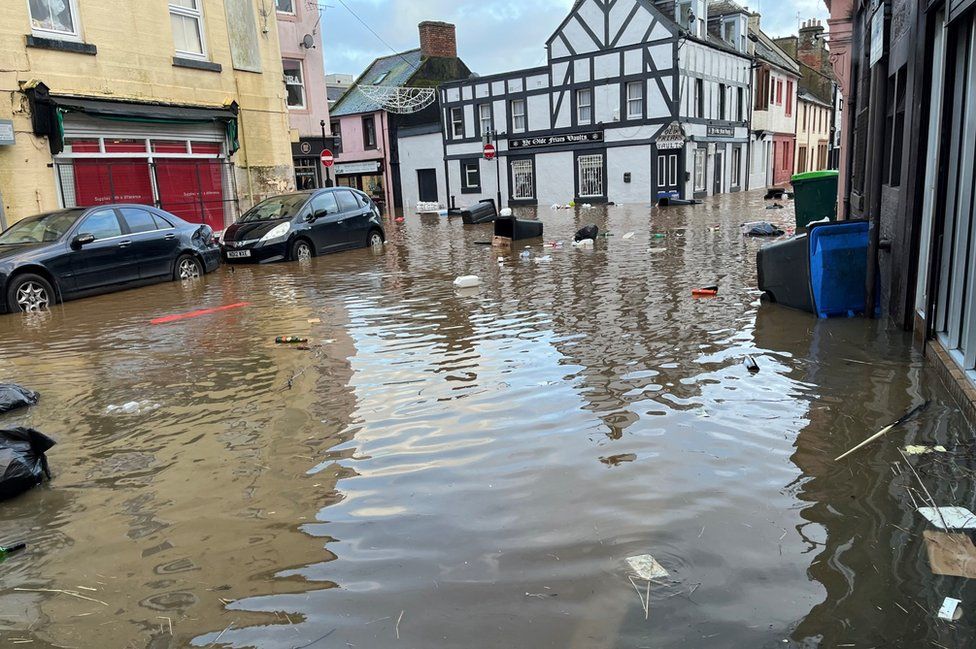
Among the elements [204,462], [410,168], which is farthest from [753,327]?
[410,168]

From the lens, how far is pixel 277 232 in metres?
14.8

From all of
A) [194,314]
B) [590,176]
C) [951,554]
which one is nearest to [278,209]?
[194,314]

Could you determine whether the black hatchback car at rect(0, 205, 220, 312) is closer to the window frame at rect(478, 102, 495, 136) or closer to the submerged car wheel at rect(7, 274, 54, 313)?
the submerged car wheel at rect(7, 274, 54, 313)

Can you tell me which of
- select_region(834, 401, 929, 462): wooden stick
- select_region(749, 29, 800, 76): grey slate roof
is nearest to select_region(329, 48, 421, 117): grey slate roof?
select_region(749, 29, 800, 76): grey slate roof

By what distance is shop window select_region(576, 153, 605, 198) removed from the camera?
36.0 metres

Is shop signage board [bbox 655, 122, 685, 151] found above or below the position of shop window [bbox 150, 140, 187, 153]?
above

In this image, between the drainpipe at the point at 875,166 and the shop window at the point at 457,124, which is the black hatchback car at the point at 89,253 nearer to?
the drainpipe at the point at 875,166

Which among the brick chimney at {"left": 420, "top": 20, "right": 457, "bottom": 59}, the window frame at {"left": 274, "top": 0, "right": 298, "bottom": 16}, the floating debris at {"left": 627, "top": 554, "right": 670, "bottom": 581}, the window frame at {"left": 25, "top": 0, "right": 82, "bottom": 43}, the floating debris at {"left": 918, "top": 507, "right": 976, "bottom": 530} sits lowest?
the floating debris at {"left": 627, "top": 554, "right": 670, "bottom": 581}

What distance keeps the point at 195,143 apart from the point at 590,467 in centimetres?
1657

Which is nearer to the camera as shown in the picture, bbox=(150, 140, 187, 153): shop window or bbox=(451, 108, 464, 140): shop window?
bbox=(150, 140, 187, 153): shop window

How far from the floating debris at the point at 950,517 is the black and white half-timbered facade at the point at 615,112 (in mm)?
31702

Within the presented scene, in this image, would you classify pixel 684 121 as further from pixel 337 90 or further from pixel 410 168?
pixel 337 90

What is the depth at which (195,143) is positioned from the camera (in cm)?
1764

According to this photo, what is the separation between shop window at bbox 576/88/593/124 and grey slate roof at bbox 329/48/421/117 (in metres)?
11.7
